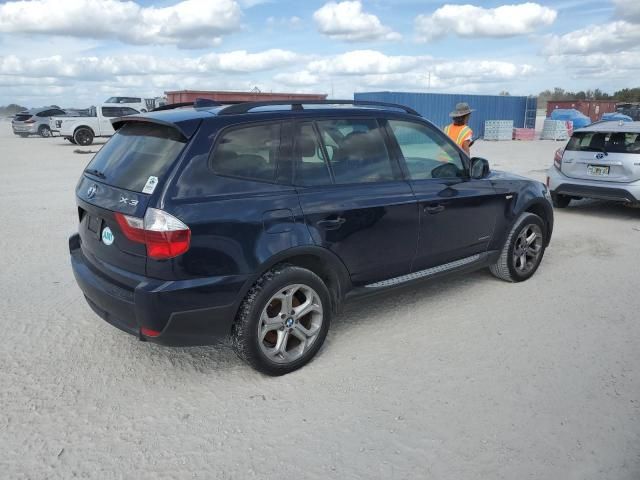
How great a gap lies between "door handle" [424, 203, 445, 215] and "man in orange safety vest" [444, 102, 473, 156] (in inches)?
96.9

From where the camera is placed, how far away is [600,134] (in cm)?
835

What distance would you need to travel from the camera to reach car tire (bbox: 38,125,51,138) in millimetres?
27761

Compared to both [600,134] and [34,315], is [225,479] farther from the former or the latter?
[600,134]

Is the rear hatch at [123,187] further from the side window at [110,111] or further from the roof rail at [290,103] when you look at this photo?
the side window at [110,111]

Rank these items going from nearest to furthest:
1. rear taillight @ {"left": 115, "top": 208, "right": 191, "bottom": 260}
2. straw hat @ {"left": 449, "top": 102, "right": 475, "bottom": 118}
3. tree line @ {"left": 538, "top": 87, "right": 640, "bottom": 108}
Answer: rear taillight @ {"left": 115, "top": 208, "right": 191, "bottom": 260}
straw hat @ {"left": 449, "top": 102, "right": 475, "bottom": 118}
tree line @ {"left": 538, "top": 87, "right": 640, "bottom": 108}

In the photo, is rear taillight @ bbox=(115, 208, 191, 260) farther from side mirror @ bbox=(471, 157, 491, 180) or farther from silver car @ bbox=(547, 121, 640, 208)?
silver car @ bbox=(547, 121, 640, 208)

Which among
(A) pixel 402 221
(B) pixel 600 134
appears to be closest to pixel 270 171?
(A) pixel 402 221

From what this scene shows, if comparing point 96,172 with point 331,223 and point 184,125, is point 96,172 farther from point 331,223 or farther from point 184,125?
point 331,223

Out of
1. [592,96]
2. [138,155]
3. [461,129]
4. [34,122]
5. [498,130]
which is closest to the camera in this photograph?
[138,155]

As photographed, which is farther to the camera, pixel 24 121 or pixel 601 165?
pixel 24 121

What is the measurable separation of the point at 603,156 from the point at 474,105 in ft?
76.5

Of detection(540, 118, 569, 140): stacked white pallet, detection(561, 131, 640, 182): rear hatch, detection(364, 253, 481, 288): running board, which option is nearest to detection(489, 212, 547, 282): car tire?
detection(364, 253, 481, 288): running board

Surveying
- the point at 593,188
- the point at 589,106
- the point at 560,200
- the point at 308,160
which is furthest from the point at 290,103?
the point at 589,106

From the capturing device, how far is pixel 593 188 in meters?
8.20
